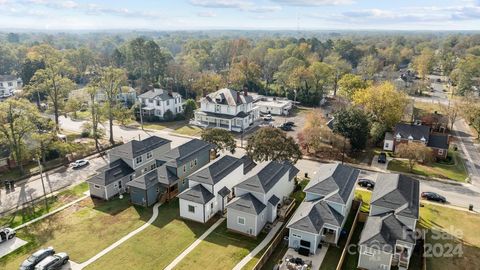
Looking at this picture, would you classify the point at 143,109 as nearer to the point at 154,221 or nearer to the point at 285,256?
the point at 154,221

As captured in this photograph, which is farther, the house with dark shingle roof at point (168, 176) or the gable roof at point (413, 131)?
the gable roof at point (413, 131)

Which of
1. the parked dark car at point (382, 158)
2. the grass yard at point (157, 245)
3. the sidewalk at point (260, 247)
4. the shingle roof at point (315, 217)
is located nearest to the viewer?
the grass yard at point (157, 245)

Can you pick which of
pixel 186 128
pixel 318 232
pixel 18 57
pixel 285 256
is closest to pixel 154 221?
pixel 285 256

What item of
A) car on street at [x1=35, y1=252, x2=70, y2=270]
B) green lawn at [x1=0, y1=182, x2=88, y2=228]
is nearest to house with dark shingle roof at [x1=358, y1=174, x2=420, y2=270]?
car on street at [x1=35, y1=252, x2=70, y2=270]

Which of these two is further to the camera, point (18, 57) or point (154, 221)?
point (18, 57)

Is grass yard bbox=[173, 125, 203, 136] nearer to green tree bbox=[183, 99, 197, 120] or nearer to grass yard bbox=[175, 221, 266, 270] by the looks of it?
green tree bbox=[183, 99, 197, 120]

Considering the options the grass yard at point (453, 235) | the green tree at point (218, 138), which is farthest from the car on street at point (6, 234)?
the grass yard at point (453, 235)

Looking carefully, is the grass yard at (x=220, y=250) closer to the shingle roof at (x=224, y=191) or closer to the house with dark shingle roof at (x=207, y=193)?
the house with dark shingle roof at (x=207, y=193)
